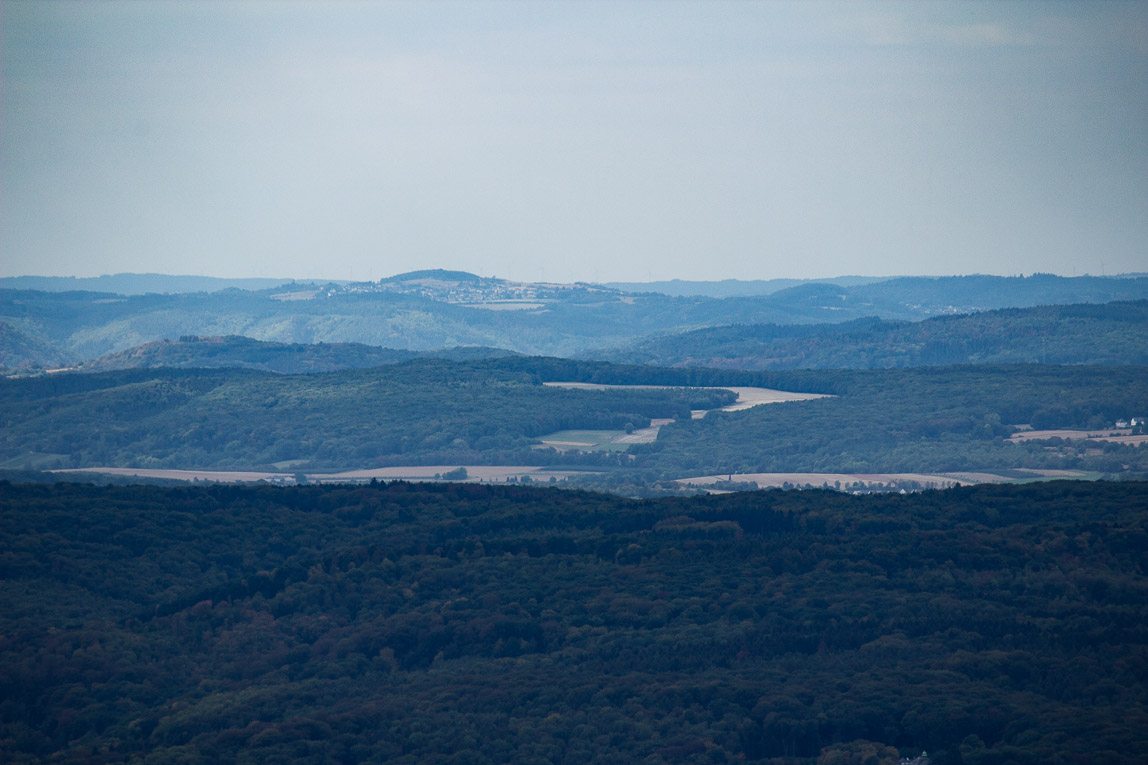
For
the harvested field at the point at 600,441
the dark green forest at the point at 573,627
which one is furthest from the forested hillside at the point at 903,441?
the dark green forest at the point at 573,627

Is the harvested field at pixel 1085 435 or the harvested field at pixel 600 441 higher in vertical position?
the harvested field at pixel 1085 435

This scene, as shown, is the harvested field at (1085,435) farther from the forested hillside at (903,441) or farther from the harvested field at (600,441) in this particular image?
the harvested field at (600,441)

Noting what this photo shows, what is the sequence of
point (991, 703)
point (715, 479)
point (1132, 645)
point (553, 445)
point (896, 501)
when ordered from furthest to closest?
point (553, 445), point (715, 479), point (896, 501), point (1132, 645), point (991, 703)

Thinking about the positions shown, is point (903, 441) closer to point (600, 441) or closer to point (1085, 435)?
point (1085, 435)

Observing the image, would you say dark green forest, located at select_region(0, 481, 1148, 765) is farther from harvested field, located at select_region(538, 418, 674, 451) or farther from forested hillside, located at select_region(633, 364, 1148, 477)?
harvested field, located at select_region(538, 418, 674, 451)

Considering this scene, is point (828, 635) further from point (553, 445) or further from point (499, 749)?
point (553, 445)

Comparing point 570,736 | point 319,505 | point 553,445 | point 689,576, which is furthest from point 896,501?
point 553,445

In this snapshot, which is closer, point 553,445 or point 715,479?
point 715,479

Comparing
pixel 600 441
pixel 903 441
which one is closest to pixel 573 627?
pixel 600 441
